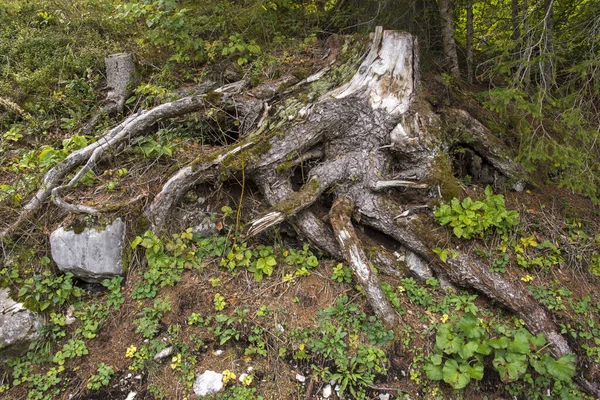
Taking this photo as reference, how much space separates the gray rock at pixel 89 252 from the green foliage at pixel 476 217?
3464 millimetres

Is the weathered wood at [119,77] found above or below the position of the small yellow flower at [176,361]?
above

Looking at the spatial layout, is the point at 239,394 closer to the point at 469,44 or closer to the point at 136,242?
the point at 136,242

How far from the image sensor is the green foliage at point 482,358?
302cm

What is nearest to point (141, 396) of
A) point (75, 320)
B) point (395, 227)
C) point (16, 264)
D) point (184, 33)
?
point (75, 320)

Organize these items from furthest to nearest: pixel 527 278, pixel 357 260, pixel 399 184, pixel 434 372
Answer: pixel 399 184 → pixel 527 278 → pixel 357 260 → pixel 434 372

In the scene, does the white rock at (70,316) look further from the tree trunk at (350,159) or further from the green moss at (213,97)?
the green moss at (213,97)

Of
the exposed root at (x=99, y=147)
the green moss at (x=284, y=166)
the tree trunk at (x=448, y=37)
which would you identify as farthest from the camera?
the tree trunk at (x=448, y=37)

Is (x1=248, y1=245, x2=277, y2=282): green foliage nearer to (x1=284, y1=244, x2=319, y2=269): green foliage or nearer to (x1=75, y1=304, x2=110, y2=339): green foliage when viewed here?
(x1=284, y1=244, x2=319, y2=269): green foliage

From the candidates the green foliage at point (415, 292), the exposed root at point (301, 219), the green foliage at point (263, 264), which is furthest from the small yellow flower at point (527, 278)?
the green foliage at point (263, 264)

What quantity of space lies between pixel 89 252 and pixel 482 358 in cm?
392

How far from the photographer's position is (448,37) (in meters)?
5.16

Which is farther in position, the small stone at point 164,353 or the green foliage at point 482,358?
the small stone at point 164,353

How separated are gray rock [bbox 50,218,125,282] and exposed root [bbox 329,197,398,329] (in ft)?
7.59

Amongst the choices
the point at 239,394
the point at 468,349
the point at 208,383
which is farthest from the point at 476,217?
the point at 208,383
